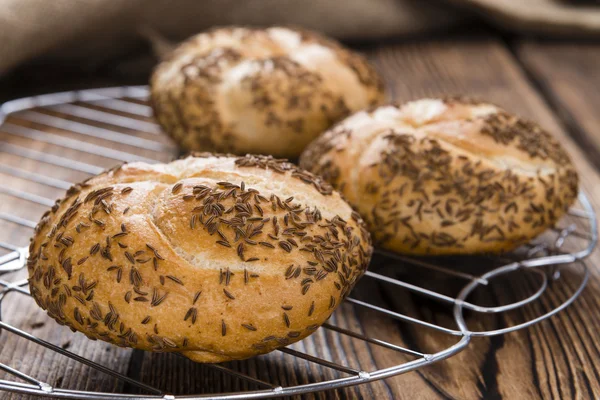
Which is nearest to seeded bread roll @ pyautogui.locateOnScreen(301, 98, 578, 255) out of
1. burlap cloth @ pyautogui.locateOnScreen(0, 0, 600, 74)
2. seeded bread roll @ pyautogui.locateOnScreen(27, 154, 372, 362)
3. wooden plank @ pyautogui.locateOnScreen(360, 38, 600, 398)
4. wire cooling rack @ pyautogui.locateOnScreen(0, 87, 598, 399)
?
wire cooling rack @ pyautogui.locateOnScreen(0, 87, 598, 399)

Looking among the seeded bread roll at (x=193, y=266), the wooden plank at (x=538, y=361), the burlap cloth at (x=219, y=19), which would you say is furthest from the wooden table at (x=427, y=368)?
the burlap cloth at (x=219, y=19)

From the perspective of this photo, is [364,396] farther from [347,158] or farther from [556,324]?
[347,158]

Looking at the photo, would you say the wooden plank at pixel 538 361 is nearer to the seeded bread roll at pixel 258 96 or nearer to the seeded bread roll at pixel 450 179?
the seeded bread roll at pixel 450 179

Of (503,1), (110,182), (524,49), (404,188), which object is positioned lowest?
(524,49)

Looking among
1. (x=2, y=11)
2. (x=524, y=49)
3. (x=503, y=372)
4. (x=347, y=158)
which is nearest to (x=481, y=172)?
(x=347, y=158)

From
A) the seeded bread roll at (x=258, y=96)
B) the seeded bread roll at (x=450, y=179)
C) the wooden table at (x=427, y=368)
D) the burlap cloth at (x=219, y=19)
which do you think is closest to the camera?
the wooden table at (x=427, y=368)

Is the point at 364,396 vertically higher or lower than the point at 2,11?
lower
